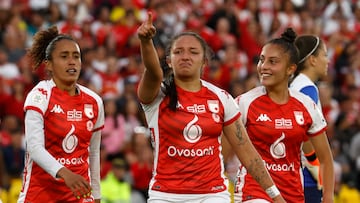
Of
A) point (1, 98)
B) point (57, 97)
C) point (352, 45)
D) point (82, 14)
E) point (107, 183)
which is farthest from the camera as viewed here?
point (352, 45)

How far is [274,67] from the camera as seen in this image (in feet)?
28.4

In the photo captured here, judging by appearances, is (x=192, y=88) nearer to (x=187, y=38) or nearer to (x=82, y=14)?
(x=187, y=38)

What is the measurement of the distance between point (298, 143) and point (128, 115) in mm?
7795

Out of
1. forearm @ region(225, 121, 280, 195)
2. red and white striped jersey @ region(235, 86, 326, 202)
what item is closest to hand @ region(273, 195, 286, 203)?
forearm @ region(225, 121, 280, 195)

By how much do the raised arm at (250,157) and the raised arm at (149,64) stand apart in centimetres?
75

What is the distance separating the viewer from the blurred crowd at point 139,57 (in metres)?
15.2

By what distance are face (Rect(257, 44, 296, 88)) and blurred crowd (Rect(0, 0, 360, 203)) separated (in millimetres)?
5912

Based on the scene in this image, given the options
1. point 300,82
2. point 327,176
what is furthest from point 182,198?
point 300,82

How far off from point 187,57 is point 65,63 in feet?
3.67

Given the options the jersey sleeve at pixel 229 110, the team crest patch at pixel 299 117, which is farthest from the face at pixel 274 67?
the jersey sleeve at pixel 229 110

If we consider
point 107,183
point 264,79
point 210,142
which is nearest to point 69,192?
point 210,142

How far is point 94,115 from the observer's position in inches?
335

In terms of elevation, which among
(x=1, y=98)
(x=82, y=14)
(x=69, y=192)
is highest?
(x=82, y=14)

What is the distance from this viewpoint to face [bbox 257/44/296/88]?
28.3ft
